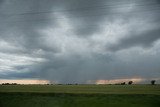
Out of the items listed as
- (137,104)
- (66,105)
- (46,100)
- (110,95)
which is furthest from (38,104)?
(137,104)

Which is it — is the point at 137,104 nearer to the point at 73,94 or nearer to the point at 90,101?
the point at 90,101

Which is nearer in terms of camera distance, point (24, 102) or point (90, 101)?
point (90, 101)

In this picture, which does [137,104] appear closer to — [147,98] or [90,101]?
[147,98]

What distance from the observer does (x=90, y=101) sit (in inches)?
1903

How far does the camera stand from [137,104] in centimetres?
4575

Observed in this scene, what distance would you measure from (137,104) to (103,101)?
6.02 metres

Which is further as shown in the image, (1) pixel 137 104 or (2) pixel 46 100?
(2) pixel 46 100

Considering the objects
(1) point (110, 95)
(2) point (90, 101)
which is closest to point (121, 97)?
(1) point (110, 95)

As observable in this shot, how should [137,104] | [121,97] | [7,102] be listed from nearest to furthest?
1. [137,104]
2. [121,97]
3. [7,102]

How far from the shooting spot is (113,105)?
4634 centimetres

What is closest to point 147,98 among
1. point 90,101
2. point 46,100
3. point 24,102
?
point 90,101

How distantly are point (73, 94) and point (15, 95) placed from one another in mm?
13144

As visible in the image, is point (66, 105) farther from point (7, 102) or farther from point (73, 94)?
point (7, 102)

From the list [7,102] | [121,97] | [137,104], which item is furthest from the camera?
[7,102]
